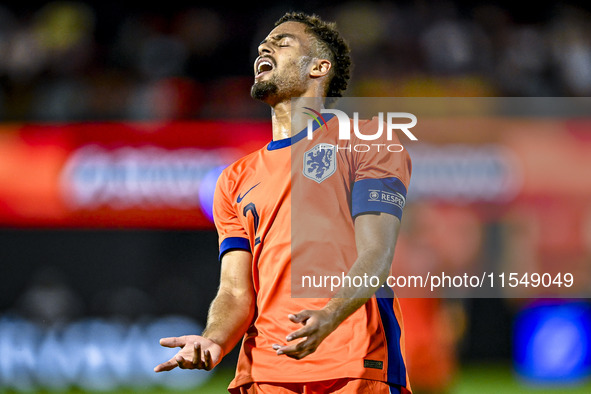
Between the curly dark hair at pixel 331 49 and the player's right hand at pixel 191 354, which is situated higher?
the curly dark hair at pixel 331 49

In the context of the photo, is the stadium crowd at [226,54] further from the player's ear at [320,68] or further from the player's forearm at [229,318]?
the player's forearm at [229,318]

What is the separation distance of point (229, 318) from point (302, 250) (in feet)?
1.35

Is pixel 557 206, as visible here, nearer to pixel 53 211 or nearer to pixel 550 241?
pixel 550 241

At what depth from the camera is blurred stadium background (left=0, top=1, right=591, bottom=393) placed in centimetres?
976

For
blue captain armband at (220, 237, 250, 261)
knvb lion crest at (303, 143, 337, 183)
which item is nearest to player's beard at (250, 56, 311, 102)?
knvb lion crest at (303, 143, 337, 183)

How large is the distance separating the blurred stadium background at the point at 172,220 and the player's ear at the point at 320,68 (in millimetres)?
5726

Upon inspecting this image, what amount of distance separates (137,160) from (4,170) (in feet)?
5.25

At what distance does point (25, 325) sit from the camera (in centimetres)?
1000

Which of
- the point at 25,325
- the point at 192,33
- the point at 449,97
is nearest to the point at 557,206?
the point at 449,97

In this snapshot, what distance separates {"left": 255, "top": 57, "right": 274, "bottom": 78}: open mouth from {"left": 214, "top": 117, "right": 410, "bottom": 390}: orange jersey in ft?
1.17

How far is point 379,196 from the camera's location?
3.09 meters

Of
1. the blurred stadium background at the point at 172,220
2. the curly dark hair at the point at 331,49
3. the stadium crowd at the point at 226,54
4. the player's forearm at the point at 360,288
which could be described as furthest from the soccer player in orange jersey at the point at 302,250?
the stadium crowd at the point at 226,54

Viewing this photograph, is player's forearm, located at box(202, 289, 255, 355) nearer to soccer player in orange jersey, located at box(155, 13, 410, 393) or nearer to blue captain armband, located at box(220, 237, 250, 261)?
soccer player in orange jersey, located at box(155, 13, 410, 393)

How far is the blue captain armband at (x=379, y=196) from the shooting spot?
3.08 metres
